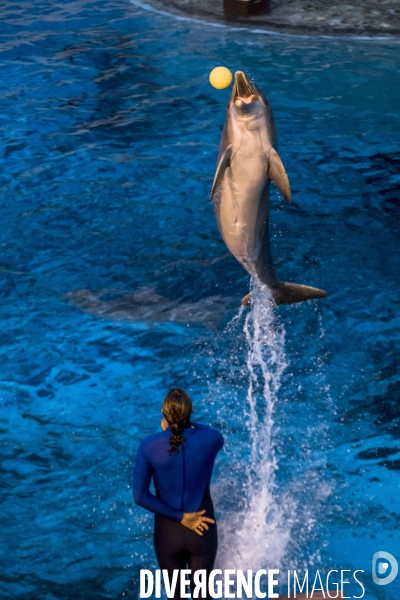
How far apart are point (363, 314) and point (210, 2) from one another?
12786 millimetres

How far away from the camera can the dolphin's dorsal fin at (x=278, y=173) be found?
17.0 ft

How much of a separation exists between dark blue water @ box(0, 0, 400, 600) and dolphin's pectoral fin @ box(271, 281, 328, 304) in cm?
17

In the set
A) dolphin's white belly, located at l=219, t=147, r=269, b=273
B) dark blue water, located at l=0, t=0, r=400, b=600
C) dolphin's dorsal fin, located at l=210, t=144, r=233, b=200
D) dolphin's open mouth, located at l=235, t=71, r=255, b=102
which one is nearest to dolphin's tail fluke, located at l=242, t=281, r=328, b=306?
dark blue water, located at l=0, t=0, r=400, b=600

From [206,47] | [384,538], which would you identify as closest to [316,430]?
[384,538]

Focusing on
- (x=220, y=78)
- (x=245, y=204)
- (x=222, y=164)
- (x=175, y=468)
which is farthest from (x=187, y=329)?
(x=175, y=468)

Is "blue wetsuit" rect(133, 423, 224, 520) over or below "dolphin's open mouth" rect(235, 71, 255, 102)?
below

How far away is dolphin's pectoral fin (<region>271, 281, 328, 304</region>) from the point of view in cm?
615

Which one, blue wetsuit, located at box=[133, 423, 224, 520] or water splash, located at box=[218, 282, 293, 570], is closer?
blue wetsuit, located at box=[133, 423, 224, 520]

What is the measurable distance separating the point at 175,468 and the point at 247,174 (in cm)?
237

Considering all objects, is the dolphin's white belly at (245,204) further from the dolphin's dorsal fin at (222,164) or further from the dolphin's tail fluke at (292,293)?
the dolphin's tail fluke at (292,293)

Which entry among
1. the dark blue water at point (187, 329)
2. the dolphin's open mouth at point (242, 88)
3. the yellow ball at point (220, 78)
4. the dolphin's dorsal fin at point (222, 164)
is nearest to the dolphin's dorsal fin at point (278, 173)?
the dolphin's dorsal fin at point (222, 164)

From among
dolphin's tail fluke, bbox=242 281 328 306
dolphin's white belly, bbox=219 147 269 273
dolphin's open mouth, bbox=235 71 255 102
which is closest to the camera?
dolphin's open mouth, bbox=235 71 255 102

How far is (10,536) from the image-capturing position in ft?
17.9

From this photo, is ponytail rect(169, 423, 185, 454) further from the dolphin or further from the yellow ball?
the yellow ball
